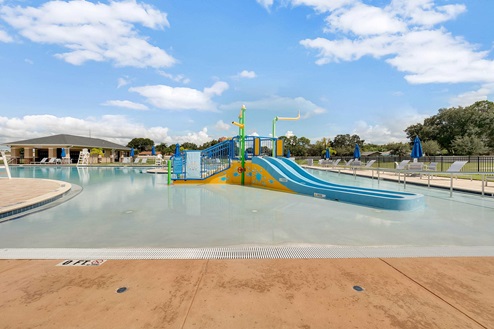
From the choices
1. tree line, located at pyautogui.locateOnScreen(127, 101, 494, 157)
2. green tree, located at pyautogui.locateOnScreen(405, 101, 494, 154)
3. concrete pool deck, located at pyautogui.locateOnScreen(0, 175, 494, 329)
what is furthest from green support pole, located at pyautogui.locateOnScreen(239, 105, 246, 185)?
green tree, located at pyautogui.locateOnScreen(405, 101, 494, 154)

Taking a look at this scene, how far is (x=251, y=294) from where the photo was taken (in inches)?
84.0

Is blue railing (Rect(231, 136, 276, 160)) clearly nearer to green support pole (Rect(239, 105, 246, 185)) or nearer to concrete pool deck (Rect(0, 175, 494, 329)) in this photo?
green support pole (Rect(239, 105, 246, 185))

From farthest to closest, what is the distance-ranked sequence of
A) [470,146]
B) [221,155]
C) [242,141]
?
[470,146], [221,155], [242,141]

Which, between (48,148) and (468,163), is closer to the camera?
(468,163)

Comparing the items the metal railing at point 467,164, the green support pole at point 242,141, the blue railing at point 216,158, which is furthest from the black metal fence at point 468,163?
the blue railing at point 216,158

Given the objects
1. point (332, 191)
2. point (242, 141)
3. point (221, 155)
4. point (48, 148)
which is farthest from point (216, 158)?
point (48, 148)

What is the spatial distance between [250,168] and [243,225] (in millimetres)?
6903

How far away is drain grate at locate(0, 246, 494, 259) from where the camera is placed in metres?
2.97

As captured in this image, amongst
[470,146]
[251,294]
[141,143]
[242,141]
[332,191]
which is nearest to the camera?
[251,294]

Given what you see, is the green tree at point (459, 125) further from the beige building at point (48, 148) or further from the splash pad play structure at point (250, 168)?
the beige building at point (48, 148)

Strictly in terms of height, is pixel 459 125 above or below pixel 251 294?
above

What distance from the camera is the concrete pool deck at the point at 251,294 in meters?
1.81

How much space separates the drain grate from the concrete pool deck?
0.14m

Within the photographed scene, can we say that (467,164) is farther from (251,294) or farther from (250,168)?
(251,294)
